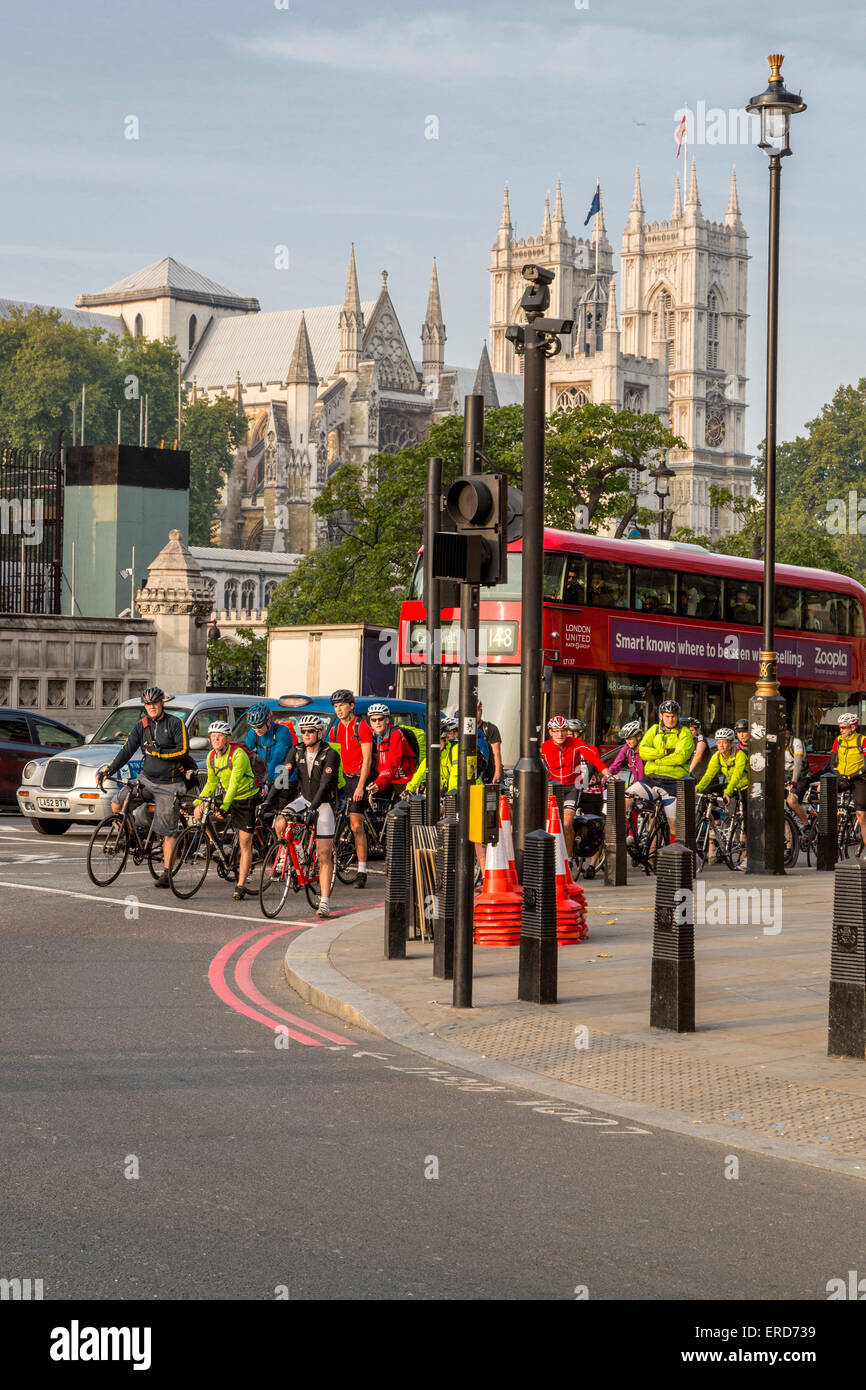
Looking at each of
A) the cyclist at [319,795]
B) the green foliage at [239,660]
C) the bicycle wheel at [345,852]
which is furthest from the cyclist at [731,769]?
the green foliage at [239,660]

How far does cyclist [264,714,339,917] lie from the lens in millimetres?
13656

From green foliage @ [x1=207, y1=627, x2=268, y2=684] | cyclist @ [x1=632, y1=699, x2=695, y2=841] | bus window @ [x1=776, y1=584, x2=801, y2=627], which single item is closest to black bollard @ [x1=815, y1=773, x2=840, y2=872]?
cyclist @ [x1=632, y1=699, x2=695, y2=841]

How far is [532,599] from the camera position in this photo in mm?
11984

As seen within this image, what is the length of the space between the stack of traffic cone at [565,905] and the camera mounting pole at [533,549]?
0.48 m

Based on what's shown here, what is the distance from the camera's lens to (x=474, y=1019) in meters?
9.27

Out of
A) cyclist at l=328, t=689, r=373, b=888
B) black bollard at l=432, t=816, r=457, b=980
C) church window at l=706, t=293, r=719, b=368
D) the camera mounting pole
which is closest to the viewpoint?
black bollard at l=432, t=816, r=457, b=980

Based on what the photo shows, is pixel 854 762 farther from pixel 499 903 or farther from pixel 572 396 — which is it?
pixel 572 396

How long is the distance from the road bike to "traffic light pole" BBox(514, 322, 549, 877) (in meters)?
2.55

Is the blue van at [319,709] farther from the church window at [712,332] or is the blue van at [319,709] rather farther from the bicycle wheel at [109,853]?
the church window at [712,332]

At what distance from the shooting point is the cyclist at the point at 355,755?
1583 centimetres

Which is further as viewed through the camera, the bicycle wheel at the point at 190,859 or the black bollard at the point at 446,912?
the bicycle wheel at the point at 190,859

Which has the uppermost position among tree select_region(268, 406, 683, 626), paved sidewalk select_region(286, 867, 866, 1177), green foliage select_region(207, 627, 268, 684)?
tree select_region(268, 406, 683, 626)

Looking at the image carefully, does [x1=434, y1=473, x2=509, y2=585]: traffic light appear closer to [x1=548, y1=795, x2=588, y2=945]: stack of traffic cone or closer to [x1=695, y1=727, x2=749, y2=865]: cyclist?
[x1=548, y1=795, x2=588, y2=945]: stack of traffic cone

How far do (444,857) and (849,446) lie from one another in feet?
452
